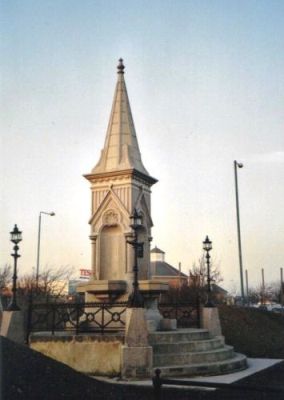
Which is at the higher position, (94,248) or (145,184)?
(145,184)

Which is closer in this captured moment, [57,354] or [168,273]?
[57,354]

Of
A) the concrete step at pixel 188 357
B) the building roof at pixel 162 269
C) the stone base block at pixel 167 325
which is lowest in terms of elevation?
the concrete step at pixel 188 357

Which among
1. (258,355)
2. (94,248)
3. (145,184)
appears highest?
(145,184)

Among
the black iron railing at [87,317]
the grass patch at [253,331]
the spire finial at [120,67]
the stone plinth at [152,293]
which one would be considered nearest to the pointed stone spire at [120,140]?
the spire finial at [120,67]

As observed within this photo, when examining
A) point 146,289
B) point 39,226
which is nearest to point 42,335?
point 146,289

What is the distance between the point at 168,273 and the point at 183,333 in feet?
199

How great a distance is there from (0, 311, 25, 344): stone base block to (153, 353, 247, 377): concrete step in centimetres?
543

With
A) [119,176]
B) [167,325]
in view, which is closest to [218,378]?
[167,325]

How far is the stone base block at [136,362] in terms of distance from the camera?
14.3 m

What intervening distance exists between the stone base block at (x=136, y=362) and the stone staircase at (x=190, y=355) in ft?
1.51

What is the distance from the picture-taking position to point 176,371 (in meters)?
14.7

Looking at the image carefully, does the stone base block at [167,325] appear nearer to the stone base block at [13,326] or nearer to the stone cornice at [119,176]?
the stone base block at [13,326]

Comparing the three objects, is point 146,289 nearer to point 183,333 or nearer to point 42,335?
point 183,333

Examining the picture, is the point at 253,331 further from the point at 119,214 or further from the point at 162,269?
the point at 162,269
